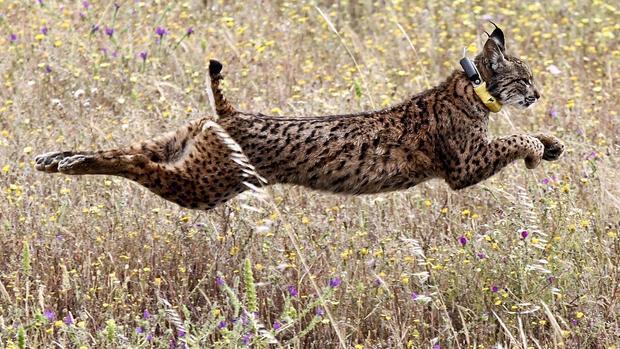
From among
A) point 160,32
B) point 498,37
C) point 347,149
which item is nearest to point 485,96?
Result: point 498,37

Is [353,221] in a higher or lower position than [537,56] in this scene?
higher

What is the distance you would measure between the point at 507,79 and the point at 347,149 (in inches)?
42.1

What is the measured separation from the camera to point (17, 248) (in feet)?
22.2

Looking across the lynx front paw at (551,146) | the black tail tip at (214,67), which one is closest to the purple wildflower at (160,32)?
the black tail tip at (214,67)

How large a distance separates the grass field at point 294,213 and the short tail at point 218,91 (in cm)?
69

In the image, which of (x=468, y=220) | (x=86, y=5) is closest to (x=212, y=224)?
(x=468, y=220)

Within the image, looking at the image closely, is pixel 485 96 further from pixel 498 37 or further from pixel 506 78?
pixel 498 37

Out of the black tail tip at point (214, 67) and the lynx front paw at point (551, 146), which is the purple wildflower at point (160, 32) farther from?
the lynx front paw at point (551, 146)

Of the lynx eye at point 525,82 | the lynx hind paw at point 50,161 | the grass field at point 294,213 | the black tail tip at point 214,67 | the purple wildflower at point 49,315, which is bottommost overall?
the grass field at point 294,213

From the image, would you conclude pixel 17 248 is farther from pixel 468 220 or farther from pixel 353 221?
pixel 468 220

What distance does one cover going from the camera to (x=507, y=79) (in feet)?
23.3

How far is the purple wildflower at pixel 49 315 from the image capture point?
225 inches

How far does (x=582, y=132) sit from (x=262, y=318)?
2.95 meters

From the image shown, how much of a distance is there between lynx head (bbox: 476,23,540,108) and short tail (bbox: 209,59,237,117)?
1520 millimetres
